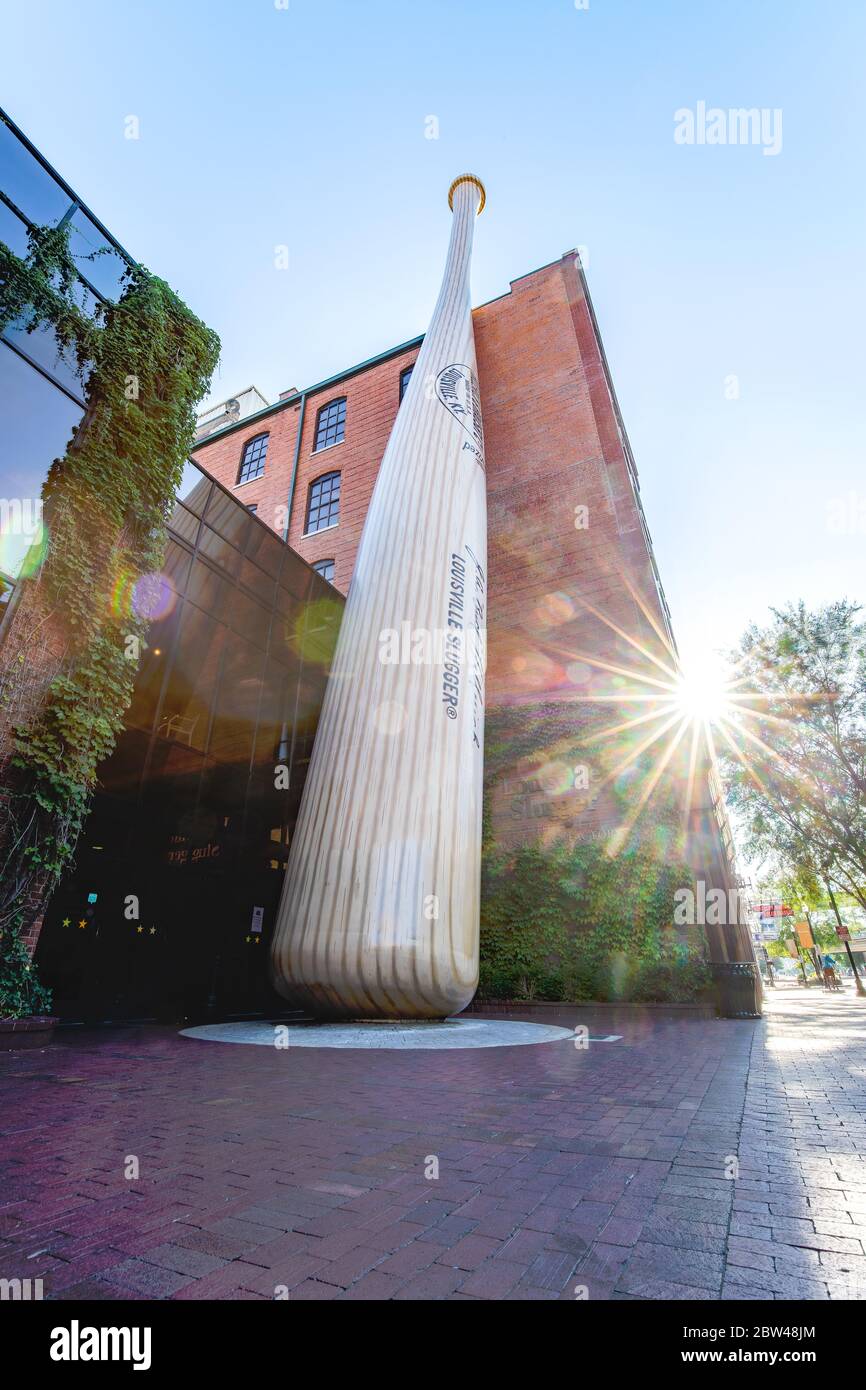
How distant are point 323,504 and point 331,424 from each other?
3.66m

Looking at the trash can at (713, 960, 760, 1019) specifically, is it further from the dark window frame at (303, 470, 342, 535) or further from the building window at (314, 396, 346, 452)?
the building window at (314, 396, 346, 452)

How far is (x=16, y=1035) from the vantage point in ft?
20.1

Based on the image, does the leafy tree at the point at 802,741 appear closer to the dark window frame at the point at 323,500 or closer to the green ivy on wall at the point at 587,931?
the green ivy on wall at the point at 587,931

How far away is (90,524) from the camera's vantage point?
26.2 ft

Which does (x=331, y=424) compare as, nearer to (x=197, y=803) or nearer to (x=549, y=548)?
(x=549, y=548)

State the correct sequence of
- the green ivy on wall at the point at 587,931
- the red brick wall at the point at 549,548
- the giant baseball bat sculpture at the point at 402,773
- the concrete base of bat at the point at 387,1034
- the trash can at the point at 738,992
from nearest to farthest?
1. the concrete base of bat at the point at 387,1034
2. the giant baseball bat sculpture at the point at 402,773
3. the trash can at the point at 738,992
4. the green ivy on wall at the point at 587,931
5. the red brick wall at the point at 549,548

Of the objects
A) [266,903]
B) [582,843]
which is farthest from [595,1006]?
[266,903]

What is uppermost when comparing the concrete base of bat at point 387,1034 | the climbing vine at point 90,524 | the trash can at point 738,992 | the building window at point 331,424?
the building window at point 331,424

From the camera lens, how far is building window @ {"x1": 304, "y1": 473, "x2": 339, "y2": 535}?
19.9 meters

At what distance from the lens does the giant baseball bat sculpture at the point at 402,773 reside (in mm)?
7836

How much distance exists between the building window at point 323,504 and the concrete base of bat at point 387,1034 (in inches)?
585

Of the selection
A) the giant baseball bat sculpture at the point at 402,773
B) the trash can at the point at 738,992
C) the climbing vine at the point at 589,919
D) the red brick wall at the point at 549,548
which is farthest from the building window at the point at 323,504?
the trash can at the point at 738,992
